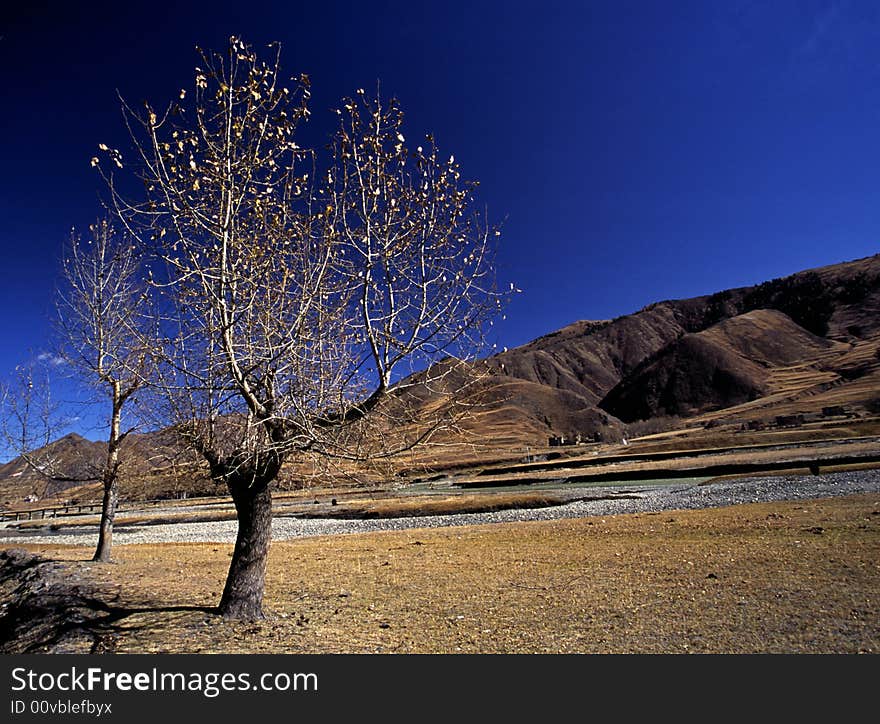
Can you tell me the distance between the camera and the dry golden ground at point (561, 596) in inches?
295

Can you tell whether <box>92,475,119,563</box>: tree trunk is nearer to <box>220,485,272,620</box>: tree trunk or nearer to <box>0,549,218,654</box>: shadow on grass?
<box>0,549,218,654</box>: shadow on grass

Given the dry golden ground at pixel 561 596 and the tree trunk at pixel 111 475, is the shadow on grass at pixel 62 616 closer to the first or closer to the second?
the dry golden ground at pixel 561 596

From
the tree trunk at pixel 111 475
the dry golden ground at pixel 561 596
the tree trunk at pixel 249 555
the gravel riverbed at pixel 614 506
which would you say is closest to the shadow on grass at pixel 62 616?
the dry golden ground at pixel 561 596

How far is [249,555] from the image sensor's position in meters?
9.09

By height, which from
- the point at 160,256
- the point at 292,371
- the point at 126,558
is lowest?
the point at 126,558

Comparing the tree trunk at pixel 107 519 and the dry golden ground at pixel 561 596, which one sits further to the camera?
the tree trunk at pixel 107 519

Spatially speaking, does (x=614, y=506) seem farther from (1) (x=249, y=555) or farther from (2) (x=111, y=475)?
(1) (x=249, y=555)

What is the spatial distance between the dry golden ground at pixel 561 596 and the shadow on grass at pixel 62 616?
0.15 meters

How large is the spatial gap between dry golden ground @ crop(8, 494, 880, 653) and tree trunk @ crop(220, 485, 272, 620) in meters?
0.36

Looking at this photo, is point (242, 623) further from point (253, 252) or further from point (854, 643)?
point (854, 643)

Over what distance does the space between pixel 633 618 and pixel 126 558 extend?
18.6 metres

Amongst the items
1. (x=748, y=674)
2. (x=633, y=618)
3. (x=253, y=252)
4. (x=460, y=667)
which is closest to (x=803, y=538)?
(x=633, y=618)

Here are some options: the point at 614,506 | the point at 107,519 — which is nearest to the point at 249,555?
the point at 107,519

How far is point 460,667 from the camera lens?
6.63 metres
